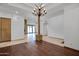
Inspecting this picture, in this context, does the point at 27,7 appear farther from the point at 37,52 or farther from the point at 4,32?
the point at 4,32

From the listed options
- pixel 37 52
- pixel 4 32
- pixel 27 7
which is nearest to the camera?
pixel 27 7

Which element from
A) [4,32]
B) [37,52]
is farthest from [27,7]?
[4,32]

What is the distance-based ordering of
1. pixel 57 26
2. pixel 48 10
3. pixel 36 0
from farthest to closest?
pixel 57 26, pixel 48 10, pixel 36 0

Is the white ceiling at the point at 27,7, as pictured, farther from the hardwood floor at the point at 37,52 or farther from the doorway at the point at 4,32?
the hardwood floor at the point at 37,52

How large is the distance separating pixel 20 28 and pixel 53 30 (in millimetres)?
2816

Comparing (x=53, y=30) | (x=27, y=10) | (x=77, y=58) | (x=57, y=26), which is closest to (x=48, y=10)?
(x=27, y=10)

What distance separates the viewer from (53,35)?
7.44 metres

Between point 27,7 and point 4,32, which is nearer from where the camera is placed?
point 27,7

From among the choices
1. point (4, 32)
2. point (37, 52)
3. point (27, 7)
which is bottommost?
point (37, 52)

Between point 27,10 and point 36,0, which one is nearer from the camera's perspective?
point 36,0

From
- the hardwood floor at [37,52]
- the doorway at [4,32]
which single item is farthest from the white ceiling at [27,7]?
the hardwood floor at [37,52]

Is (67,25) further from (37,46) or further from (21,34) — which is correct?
(21,34)

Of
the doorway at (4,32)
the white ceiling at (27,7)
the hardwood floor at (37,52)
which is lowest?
the hardwood floor at (37,52)

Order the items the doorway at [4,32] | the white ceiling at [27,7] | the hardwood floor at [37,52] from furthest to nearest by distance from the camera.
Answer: the doorway at [4,32], the hardwood floor at [37,52], the white ceiling at [27,7]
